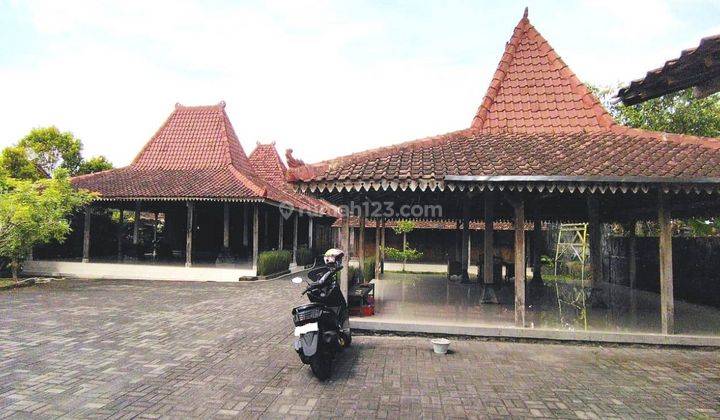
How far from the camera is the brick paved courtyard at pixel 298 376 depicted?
4.11 metres

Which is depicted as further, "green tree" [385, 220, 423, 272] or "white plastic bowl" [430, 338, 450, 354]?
"green tree" [385, 220, 423, 272]

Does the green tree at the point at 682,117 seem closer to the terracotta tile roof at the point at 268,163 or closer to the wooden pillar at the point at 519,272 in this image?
the wooden pillar at the point at 519,272

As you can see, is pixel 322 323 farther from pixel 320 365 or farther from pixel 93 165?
pixel 93 165

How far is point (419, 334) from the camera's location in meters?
6.98

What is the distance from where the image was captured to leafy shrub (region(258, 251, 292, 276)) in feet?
51.4

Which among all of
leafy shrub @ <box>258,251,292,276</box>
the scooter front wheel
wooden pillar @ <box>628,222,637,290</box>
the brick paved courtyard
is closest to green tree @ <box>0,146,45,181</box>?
leafy shrub @ <box>258,251,292,276</box>

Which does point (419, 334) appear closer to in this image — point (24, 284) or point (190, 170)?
point (24, 284)

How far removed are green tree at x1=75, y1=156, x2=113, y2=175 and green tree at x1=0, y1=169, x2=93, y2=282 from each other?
20.2 meters

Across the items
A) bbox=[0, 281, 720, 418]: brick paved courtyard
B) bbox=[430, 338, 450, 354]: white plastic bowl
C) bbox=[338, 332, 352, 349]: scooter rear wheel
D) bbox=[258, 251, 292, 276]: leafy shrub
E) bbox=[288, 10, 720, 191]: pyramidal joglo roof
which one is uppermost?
bbox=[288, 10, 720, 191]: pyramidal joglo roof

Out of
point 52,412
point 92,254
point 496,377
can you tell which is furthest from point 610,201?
point 92,254

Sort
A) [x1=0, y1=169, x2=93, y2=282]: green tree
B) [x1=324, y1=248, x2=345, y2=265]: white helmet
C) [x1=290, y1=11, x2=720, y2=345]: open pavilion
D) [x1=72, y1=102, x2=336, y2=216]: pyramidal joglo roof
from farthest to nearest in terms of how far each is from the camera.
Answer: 1. [x1=72, y1=102, x2=336, y2=216]: pyramidal joglo roof
2. [x1=0, y1=169, x2=93, y2=282]: green tree
3. [x1=290, y1=11, x2=720, y2=345]: open pavilion
4. [x1=324, y1=248, x2=345, y2=265]: white helmet

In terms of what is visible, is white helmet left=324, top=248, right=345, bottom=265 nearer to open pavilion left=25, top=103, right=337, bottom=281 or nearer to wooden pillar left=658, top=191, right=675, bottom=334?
wooden pillar left=658, top=191, right=675, bottom=334

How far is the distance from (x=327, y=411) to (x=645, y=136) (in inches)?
291

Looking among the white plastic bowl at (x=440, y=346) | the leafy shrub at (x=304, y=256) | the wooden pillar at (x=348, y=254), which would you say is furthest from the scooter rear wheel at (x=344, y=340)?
the leafy shrub at (x=304, y=256)
